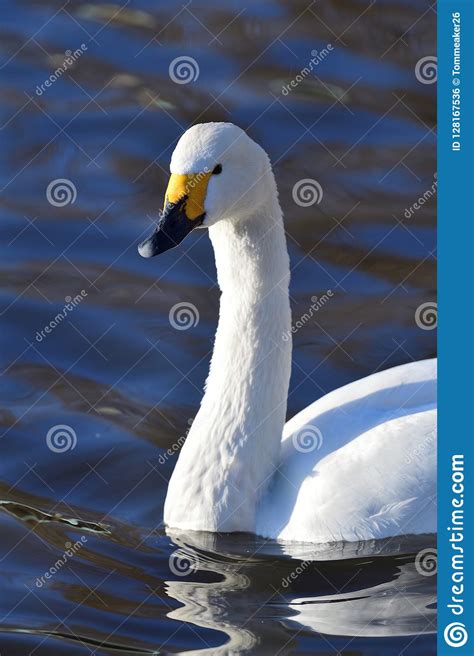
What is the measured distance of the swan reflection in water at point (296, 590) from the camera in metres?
→ 7.25

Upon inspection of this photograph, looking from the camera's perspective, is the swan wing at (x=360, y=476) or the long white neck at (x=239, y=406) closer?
the swan wing at (x=360, y=476)

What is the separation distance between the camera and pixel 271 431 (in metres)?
8.20

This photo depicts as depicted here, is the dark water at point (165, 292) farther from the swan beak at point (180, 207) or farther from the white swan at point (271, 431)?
the swan beak at point (180, 207)

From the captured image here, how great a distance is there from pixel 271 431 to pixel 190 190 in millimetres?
1491

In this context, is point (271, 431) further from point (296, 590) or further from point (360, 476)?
point (296, 590)

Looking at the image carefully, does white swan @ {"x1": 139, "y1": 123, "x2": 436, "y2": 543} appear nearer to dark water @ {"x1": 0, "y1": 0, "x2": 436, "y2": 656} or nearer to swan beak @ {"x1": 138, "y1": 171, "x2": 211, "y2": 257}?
swan beak @ {"x1": 138, "y1": 171, "x2": 211, "y2": 257}

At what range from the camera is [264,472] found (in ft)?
26.7

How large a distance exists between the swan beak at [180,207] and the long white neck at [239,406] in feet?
1.80

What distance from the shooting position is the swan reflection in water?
7.25 m

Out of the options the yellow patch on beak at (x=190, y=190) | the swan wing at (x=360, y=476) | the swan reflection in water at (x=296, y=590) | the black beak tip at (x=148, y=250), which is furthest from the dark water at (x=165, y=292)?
the yellow patch on beak at (x=190, y=190)

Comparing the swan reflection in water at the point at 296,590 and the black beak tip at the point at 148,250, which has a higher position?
the black beak tip at the point at 148,250

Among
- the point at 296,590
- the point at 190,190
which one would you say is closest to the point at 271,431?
the point at 296,590

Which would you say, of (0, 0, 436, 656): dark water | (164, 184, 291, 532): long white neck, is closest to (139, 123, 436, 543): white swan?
(164, 184, 291, 532): long white neck

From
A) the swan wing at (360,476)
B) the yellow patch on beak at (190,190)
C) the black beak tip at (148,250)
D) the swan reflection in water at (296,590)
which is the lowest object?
the swan reflection in water at (296,590)
